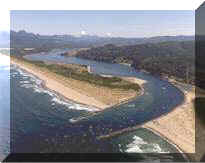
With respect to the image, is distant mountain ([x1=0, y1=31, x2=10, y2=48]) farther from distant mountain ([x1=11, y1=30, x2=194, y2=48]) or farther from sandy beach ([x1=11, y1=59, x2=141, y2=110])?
sandy beach ([x1=11, y1=59, x2=141, y2=110])

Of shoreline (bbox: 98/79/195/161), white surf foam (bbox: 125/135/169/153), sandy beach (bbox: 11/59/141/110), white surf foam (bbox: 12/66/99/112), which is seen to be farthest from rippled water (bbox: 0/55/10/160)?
white surf foam (bbox: 125/135/169/153)

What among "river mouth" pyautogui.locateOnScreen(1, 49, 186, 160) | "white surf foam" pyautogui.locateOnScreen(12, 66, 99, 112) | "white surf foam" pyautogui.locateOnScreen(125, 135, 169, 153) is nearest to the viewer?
→ "white surf foam" pyautogui.locateOnScreen(125, 135, 169, 153)

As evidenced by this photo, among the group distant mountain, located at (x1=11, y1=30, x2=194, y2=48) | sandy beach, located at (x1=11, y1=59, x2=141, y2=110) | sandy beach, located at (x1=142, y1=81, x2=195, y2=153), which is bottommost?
sandy beach, located at (x1=142, y1=81, x2=195, y2=153)

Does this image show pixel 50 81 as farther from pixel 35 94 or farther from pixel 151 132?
pixel 151 132

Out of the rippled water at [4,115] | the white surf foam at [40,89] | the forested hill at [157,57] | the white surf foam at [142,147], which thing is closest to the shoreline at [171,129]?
the white surf foam at [142,147]

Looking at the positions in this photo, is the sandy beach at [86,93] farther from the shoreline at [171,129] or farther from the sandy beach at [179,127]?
the sandy beach at [179,127]

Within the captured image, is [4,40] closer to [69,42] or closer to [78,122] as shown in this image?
[69,42]

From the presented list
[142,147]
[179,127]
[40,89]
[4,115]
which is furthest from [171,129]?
[40,89]

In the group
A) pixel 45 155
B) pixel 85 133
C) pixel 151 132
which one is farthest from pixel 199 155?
pixel 45 155

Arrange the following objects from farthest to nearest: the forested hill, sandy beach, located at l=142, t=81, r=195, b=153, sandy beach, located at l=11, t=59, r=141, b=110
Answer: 1. the forested hill
2. sandy beach, located at l=11, t=59, r=141, b=110
3. sandy beach, located at l=142, t=81, r=195, b=153
